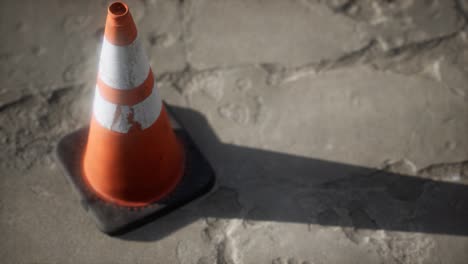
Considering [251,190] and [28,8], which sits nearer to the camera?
[251,190]

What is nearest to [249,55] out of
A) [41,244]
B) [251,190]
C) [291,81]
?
[291,81]

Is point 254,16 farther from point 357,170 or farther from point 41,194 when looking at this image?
point 41,194

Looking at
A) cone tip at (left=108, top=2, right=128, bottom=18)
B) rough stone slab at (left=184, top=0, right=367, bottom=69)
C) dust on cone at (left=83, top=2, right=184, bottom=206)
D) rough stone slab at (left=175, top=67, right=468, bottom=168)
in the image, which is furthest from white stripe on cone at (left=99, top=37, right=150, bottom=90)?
rough stone slab at (left=184, top=0, right=367, bottom=69)

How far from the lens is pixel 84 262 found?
2.03 metres

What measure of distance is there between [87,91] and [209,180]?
2.38 ft

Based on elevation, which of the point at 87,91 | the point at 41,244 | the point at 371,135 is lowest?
the point at 41,244

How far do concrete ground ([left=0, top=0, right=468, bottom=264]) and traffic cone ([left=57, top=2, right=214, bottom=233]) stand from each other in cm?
7

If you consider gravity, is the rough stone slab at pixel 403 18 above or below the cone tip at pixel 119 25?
below

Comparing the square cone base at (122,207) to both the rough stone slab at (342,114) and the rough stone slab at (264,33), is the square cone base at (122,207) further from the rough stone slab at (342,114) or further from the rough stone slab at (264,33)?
the rough stone slab at (264,33)

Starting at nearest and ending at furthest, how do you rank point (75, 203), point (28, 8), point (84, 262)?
point (84, 262) → point (75, 203) → point (28, 8)

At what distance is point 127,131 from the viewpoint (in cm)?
197

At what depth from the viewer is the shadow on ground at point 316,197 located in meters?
2.15

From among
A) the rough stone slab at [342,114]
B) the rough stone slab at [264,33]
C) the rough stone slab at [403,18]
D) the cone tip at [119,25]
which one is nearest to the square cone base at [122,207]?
the rough stone slab at [342,114]

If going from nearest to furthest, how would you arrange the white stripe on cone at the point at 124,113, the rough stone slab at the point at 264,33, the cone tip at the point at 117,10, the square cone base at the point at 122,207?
the cone tip at the point at 117,10, the white stripe on cone at the point at 124,113, the square cone base at the point at 122,207, the rough stone slab at the point at 264,33
